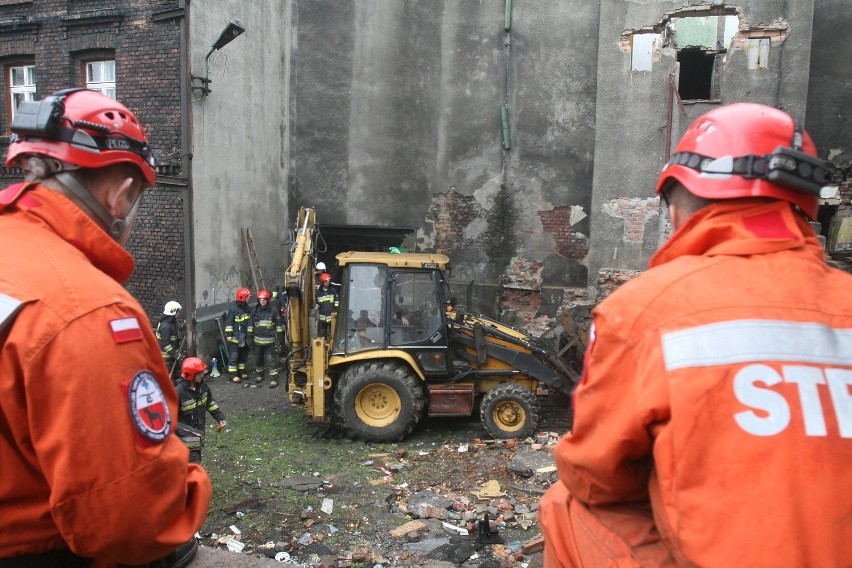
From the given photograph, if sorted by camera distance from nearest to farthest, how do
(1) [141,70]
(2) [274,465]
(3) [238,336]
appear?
(2) [274,465], (1) [141,70], (3) [238,336]

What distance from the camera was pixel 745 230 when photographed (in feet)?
4.81

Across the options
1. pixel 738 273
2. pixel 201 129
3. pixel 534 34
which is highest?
pixel 534 34

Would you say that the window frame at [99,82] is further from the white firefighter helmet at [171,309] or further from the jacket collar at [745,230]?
the jacket collar at [745,230]

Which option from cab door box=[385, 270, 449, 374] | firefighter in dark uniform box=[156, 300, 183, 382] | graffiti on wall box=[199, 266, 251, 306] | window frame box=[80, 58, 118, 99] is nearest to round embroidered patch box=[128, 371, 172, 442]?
cab door box=[385, 270, 449, 374]

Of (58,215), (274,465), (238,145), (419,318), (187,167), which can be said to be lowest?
(274,465)

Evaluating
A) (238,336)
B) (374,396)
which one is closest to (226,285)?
(238,336)

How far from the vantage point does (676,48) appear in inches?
462

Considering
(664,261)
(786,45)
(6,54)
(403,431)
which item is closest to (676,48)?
(786,45)

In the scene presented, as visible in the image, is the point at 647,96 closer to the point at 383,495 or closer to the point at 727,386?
the point at 383,495

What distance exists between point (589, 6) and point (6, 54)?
479 inches

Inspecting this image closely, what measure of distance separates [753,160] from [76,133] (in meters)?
1.79

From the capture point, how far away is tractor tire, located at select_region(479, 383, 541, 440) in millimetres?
7676

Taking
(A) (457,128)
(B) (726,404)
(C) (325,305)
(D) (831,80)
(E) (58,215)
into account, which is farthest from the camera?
(A) (457,128)

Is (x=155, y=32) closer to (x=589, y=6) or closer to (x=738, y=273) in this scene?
(x=589, y=6)
